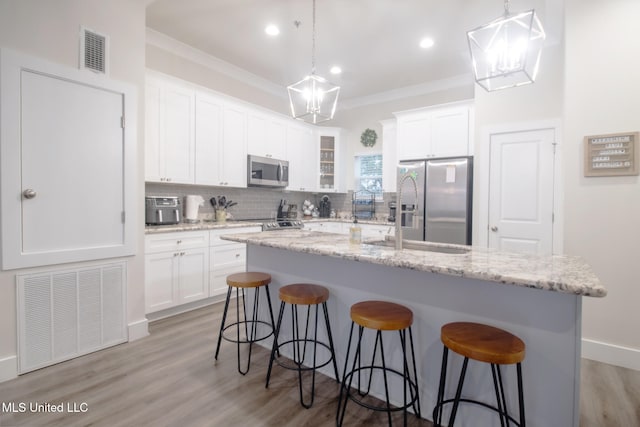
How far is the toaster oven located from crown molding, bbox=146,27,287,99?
1.78 metres

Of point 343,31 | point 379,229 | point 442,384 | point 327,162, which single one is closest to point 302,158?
point 327,162

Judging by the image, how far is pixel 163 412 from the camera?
5.86 ft

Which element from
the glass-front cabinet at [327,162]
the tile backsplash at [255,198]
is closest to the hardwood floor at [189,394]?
the tile backsplash at [255,198]

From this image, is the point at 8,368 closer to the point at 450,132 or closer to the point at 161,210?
the point at 161,210

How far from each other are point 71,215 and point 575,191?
3.98 meters

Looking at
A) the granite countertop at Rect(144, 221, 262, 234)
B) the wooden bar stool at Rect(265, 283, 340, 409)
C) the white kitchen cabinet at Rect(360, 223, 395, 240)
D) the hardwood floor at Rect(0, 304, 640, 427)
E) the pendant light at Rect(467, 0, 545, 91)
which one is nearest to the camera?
the pendant light at Rect(467, 0, 545, 91)

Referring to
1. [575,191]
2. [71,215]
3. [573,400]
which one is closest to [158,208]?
[71,215]

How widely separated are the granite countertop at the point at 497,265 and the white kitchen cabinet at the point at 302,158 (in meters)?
3.13

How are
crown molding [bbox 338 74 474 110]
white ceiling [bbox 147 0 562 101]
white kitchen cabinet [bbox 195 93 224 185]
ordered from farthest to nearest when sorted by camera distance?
1. crown molding [bbox 338 74 474 110]
2. white kitchen cabinet [bbox 195 93 224 185]
3. white ceiling [bbox 147 0 562 101]

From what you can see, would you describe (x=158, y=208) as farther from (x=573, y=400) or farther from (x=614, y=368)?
Result: (x=614, y=368)

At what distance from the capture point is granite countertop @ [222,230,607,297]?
116 cm

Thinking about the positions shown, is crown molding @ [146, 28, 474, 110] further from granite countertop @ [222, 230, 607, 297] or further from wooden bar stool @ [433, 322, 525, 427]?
wooden bar stool @ [433, 322, 525, 427]

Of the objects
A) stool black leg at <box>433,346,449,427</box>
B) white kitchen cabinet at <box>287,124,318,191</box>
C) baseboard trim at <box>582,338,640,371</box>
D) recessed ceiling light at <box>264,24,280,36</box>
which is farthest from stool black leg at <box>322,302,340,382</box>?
white kitchen cabinet at <box>287,124,318,191</box>

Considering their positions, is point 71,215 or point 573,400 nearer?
point 573,400
